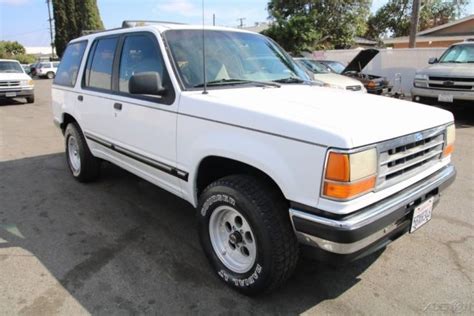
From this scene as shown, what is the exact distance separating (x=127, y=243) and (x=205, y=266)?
858 mm

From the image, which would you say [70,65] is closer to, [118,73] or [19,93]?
[118,73]

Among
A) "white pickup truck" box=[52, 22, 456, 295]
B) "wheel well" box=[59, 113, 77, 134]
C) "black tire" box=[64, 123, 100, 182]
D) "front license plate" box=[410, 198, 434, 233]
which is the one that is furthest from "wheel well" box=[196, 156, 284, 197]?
"wheel well" box=[59, 113, 77, 134]

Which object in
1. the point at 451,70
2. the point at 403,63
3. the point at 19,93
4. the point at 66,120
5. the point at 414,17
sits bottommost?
the point at 19,93

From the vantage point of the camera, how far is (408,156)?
266 cm

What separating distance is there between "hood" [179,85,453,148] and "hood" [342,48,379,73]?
838cm

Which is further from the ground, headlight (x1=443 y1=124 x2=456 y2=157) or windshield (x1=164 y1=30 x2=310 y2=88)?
windshield (x1=164 y1=30 x2=310 y2=88)

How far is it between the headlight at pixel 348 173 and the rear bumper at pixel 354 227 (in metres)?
0.13

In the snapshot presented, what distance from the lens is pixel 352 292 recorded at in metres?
2.97

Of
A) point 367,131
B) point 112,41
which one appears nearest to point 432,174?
point 367,131

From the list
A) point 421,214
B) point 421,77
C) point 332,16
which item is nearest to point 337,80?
point 421,77

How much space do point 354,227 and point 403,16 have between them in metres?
51.9

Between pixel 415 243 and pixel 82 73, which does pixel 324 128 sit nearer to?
pixel 415 243

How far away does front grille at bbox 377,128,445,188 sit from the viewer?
97.1 inches

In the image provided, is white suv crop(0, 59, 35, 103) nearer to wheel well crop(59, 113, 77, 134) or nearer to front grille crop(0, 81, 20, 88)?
front grille crop(0, 81, 20, 88)
